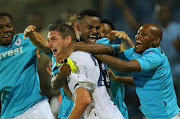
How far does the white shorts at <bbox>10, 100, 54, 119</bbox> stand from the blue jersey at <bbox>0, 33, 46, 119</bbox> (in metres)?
0.05

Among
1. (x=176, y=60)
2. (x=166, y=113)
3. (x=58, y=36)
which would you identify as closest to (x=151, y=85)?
(x=166, y=113)

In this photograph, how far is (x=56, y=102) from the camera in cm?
650

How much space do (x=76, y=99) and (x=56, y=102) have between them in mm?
4296

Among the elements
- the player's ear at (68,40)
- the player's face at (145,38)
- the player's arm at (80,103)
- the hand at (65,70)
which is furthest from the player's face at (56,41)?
the player's face at (145,38)

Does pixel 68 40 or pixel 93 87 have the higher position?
pixel 68 40

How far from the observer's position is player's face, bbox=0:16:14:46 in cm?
392

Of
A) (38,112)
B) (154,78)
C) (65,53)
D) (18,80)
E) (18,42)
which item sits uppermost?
(65,53)

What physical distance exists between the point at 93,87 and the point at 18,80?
1754mm

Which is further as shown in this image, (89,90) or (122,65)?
(122,65)

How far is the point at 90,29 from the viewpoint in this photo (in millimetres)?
3400

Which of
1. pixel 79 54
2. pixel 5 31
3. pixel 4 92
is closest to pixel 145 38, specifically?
pixel 79 54

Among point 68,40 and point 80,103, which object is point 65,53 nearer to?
point 68,40


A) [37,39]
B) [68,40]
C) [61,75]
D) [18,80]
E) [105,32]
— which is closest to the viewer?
[61,75]

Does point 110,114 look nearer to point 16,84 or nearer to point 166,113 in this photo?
point 166,113
